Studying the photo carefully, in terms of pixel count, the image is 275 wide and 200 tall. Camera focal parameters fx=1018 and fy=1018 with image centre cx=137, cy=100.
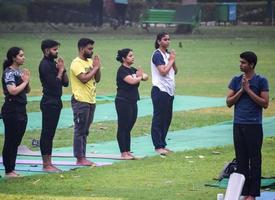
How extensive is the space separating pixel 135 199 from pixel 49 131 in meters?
2.82

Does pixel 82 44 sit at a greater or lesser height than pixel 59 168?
greater

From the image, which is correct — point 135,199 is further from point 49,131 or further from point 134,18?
point 134,18

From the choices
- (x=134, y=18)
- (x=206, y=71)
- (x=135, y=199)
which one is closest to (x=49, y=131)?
(x=135, y=199)

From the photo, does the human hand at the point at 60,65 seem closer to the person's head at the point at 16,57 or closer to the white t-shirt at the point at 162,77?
the person's head at the point at 16,57

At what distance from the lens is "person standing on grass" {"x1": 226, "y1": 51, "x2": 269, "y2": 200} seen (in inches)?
454

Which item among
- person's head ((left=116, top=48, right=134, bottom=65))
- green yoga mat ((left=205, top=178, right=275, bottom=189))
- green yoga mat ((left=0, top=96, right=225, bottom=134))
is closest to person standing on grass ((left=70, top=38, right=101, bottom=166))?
person's head ((left=116, top=48, right=134, bottom=65))

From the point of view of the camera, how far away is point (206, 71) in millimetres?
31016

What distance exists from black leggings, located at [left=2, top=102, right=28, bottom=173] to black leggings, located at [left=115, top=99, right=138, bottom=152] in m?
2.13

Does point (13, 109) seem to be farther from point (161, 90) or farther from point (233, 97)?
point (233, 97)

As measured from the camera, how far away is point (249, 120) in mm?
11570

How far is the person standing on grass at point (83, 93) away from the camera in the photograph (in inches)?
567

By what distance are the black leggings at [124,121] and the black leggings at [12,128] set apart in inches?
83.7

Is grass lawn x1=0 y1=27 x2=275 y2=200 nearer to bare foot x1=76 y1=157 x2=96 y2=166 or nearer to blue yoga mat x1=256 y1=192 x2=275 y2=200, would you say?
bare foot x1=76 y1=157 x2=96 y2=166

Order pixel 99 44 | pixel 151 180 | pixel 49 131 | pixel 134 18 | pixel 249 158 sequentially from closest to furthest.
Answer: pixel 249 158, pixel 151 180, pixel 49 131, pixel 99 44, pixel 134 18
